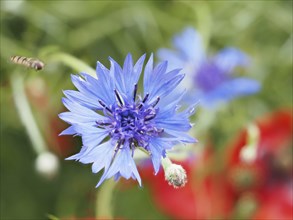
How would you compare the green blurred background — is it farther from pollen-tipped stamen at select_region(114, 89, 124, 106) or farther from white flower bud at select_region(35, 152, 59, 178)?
pollen-tipped stamen at select_region(114, 89, 124, 106)

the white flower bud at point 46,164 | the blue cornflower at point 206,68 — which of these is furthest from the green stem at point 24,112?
the blue cornflower at point 206,68

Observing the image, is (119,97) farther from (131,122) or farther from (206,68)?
(206,68)

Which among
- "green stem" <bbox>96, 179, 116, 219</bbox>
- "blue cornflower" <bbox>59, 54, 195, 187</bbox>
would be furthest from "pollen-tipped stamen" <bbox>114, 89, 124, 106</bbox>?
"green stem" <bbox>96, 179, 116, 219</bbox>

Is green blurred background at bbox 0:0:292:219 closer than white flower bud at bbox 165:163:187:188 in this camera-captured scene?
No

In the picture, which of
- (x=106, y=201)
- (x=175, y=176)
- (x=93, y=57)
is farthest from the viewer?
(x=93, y=57)

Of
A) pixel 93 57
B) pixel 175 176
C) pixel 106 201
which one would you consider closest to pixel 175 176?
pixel 175 176

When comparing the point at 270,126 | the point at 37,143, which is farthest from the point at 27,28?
the point at 270,126

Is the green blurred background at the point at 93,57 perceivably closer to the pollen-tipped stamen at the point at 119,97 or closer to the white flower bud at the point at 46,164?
the white flower bud at the point at 46,164
